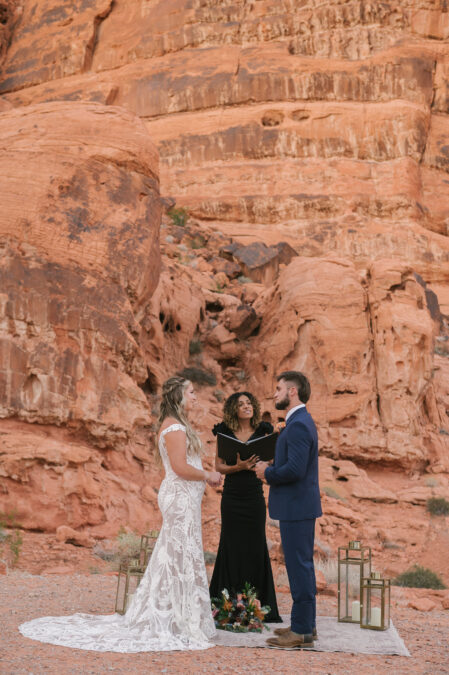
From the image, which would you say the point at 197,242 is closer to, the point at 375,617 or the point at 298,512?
the point at 375,617

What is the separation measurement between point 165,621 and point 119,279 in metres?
7.62

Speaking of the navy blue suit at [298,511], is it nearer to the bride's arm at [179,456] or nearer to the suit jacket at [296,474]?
the suit jacket at [296,474]

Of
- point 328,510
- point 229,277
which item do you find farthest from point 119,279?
point 229,277

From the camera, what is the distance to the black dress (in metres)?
6.62

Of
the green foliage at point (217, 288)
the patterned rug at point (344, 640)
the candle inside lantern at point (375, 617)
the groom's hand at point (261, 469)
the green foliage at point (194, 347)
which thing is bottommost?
the patterned rug at point (344, 640)

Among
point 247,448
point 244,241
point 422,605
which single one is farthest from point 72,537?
point 244,241

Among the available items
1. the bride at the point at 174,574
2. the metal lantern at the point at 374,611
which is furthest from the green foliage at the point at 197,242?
the bride at the point at 174,574

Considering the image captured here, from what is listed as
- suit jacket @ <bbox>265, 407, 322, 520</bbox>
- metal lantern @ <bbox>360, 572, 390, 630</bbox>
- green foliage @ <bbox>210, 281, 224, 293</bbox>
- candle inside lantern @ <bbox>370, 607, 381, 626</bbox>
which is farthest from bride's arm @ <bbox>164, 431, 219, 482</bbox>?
green foliage @ <bbox>210, 281, 224, 293</bbox>

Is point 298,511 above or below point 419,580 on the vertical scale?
above

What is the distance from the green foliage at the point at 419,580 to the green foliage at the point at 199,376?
7250mm

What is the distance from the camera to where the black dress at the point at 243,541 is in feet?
21.7

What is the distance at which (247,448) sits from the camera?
257 inches

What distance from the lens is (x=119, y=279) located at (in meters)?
12.6

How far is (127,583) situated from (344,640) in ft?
6.37
